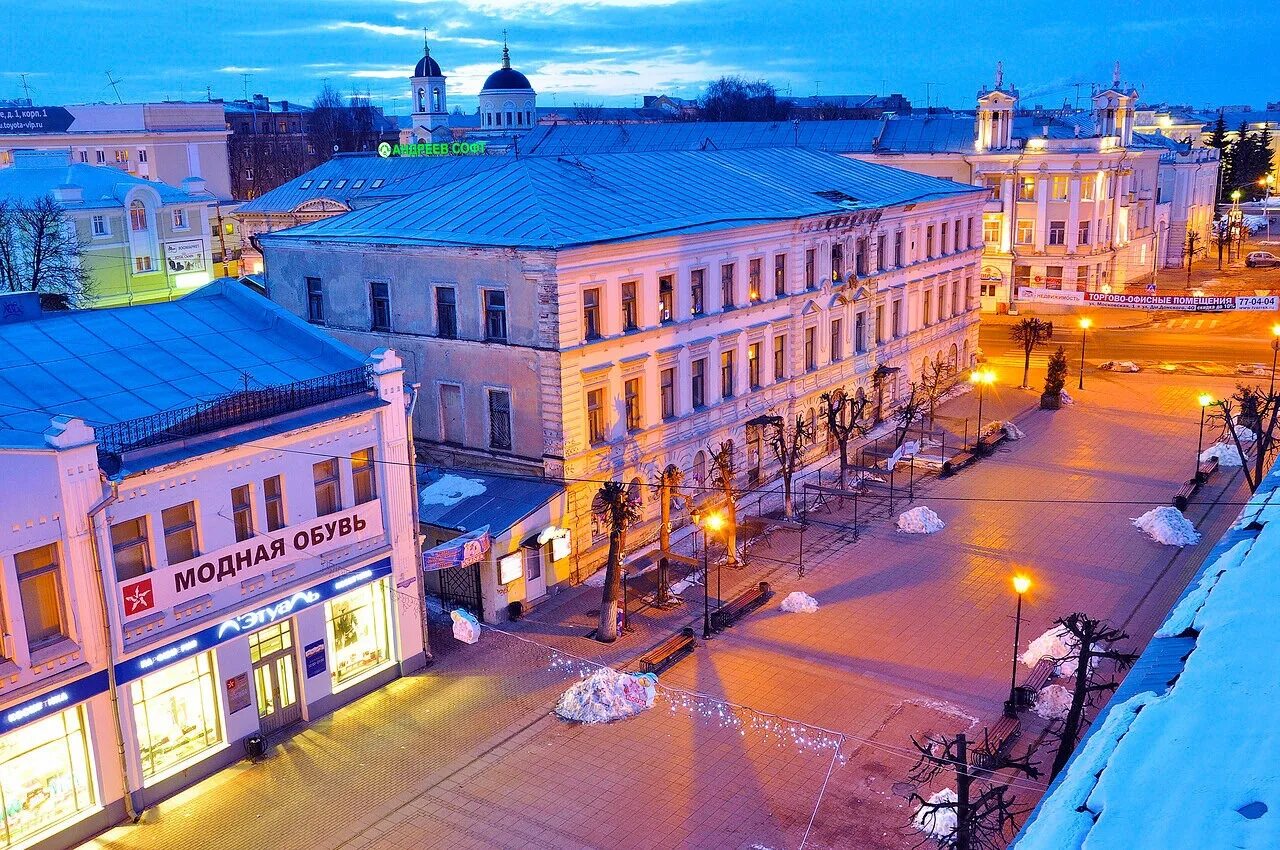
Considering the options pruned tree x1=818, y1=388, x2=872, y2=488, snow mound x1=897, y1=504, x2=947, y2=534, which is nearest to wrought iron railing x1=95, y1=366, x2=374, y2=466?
snow mound x1=897, y1=504, x2=947, y2=534

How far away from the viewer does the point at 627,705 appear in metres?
24.9

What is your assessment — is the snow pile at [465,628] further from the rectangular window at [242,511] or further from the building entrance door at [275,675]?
the rectangular window at [242,511]

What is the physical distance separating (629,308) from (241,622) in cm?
1510

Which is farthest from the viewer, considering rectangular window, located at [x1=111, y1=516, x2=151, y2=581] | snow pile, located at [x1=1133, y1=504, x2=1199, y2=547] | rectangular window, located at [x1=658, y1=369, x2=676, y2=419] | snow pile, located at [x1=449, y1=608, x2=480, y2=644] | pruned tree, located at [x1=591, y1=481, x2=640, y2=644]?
rectangular window, located at [x1=658, y1=369, x2=676, y2=419]

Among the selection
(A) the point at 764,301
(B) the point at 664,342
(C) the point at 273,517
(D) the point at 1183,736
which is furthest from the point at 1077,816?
(A) the point at 764,301

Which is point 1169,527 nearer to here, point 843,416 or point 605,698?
point 843,416

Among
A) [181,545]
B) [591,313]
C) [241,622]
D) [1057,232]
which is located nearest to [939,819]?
[241,622]

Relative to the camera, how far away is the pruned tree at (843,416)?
38875 mm

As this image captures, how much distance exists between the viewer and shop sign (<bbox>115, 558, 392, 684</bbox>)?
2117 centimetres

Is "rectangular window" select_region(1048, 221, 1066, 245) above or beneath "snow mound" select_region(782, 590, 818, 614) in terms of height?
above

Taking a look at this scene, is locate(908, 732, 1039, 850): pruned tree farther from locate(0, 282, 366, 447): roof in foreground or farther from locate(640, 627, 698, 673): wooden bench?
locate(0, 282, 366, 447): roof in foreground

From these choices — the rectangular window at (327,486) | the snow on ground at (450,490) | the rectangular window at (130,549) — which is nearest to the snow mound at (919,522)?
the snow on ground at (450,490)

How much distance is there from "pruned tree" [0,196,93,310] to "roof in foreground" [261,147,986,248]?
25.5 meters

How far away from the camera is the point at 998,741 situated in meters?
23.2
